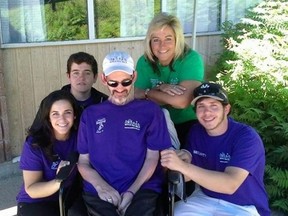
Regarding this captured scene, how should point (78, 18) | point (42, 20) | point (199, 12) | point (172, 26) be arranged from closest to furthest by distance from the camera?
point (172, 26), point (42, 20), point (78, 18), point (199, 12)

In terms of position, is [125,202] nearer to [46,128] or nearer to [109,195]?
[109,195]

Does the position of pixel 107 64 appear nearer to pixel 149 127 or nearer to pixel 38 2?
pixel 149 127

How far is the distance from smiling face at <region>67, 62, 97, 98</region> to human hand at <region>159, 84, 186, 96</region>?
0.62 m

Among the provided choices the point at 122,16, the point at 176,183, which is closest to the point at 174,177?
the point at 176,183

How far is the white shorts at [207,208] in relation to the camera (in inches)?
91.3

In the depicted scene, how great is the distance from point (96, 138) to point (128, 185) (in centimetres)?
35

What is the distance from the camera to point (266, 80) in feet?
15.2

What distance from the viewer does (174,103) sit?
259 centimetres

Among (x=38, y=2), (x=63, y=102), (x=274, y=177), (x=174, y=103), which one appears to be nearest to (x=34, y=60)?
(x=38, y=2)

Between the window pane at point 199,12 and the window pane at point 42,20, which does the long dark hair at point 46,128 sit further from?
the window pane at point 199,12

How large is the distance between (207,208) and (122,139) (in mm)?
678

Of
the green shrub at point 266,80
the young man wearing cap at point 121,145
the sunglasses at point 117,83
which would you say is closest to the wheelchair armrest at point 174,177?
the young man wearing cap at point 121,145

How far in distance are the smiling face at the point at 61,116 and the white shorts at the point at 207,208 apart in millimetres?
888

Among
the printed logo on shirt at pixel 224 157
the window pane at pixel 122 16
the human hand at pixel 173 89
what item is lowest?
the printed logo on shirt at pixel 224 157
